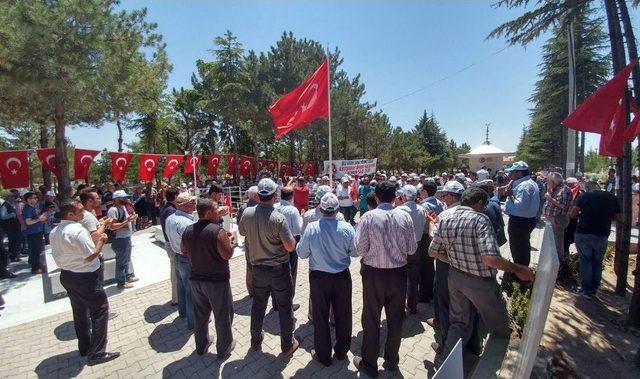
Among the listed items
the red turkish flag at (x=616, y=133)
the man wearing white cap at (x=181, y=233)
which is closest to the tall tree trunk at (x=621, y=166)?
the red turkish flag at (x=616, y=133)

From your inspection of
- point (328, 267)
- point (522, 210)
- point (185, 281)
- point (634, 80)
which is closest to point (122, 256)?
point (185, 281)

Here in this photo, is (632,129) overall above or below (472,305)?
above

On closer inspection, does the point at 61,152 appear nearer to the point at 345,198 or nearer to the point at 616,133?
the point at 345,198

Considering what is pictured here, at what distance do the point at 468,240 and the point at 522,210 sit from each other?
3.00m

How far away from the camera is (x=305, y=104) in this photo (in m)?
7.83

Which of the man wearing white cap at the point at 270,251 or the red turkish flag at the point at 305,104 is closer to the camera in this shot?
the man wearing white cap at the point at 270,251

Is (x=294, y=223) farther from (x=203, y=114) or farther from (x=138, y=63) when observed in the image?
(x=203, y=114)

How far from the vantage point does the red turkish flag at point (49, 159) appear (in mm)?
9875

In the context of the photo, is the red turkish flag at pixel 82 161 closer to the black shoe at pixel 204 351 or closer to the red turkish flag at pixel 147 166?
the red turkish flag at pixel 147 166

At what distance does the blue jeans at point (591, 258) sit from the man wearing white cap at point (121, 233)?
25.1 ft

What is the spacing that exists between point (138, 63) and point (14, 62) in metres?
3.24

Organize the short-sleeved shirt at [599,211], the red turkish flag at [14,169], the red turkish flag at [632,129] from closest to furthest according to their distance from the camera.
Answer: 1. the red turkish flag at [632,129]
2. the short-sleeved shirt at [599,211]
3. the red turkish flag at [14,169]

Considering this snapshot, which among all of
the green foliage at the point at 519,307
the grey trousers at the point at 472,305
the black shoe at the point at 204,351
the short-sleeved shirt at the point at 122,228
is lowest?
the black shoe at the point at 204,351

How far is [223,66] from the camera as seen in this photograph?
2281cm
